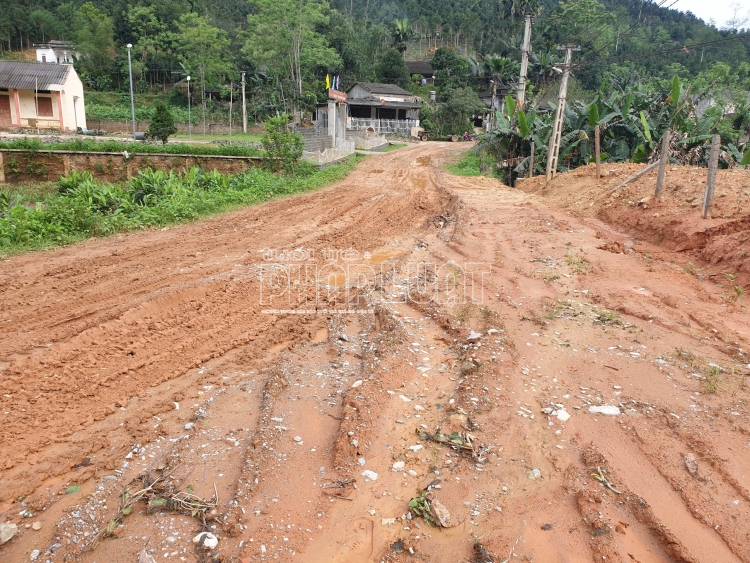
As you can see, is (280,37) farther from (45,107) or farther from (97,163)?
(97,163)

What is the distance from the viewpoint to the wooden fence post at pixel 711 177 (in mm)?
9898

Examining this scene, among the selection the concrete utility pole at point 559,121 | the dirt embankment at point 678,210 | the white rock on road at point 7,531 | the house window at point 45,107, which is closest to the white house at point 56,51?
the house window at point 45,107

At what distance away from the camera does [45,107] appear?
35500mm

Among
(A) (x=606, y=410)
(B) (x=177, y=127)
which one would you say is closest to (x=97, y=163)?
(B) (x=177, y=127)

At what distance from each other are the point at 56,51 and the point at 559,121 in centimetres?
5971

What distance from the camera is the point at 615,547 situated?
336cm

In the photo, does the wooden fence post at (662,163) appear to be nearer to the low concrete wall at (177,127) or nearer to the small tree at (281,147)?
the small tree at (281,147)

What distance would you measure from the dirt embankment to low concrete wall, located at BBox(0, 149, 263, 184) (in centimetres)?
1252

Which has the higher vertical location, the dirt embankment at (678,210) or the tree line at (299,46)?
the tree line at (299,46)

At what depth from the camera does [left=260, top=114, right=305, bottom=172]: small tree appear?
19.0 meters

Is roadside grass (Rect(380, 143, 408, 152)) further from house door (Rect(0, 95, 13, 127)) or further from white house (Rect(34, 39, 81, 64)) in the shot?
white house (Rect(34, 39, 81, 64))

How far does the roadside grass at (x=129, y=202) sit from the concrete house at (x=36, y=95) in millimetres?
19789

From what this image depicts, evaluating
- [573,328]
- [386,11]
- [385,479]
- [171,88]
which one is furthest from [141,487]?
[386,11]

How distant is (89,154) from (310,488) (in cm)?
2160
